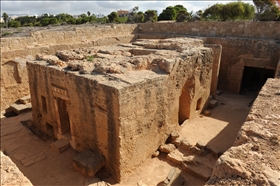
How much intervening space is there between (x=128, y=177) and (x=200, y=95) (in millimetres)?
4632

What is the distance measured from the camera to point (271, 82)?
233 inches

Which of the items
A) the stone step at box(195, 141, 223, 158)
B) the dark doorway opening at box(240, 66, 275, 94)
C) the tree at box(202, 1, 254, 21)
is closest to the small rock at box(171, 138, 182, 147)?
the stone step at box(195, 141, 223, 158)

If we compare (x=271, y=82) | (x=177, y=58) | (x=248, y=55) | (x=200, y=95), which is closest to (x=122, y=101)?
(x=177, y=58)

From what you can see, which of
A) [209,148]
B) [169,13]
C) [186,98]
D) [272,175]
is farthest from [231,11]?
[272,175]

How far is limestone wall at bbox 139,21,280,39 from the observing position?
11734 millimetres

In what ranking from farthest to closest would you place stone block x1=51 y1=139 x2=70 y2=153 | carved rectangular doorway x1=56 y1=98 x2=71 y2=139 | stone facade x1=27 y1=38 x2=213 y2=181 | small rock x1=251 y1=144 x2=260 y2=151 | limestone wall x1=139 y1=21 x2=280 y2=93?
limestone wall x1=139 y1=21 x2=280 y2=93 → carved rectangular doorway x1=56 y1=98 x2=71 y2=139 → stone block x1=51 y1=139 x2=70 y2=153 → stone facade x1=27 y1=38 x2=213 y2=181 → small rock x1=251 y1=144 x2=260 y2=151

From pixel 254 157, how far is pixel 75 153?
5.48 m

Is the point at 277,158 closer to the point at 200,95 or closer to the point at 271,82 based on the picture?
the point at 271,82

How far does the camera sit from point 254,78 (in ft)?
43.6

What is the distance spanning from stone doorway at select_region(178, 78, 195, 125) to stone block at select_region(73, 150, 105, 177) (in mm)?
3788

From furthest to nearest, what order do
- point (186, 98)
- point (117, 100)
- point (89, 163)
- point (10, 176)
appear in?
point (186, 98) < point (89, 163) < point (117, 100) < point (10, 176)

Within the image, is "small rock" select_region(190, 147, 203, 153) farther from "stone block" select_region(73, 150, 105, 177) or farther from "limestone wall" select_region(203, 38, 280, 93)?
"limestone wall" select_region(203, 38, 280, 93)

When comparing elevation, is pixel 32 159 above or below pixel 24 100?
below

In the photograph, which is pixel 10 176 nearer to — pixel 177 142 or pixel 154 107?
pixel 154 107
